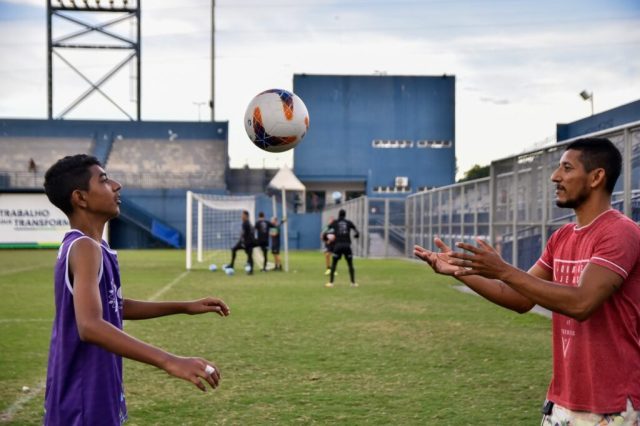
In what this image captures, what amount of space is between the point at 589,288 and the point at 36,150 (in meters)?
55.1

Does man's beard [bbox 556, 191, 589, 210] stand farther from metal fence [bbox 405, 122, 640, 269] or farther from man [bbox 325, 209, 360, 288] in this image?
man [bbox 325, 209, 360, 288]

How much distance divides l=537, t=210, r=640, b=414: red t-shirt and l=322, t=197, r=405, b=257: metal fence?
112 feet

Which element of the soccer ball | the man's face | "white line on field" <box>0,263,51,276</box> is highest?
the soccer ball

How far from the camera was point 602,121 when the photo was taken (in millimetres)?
37031

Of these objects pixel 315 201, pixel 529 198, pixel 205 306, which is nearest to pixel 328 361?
pixel 205 306

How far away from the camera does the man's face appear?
11.5ft

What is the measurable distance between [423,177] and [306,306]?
4487cm

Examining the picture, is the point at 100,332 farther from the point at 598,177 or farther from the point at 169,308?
the point at 598,177

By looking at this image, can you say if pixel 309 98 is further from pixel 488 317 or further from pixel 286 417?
pixel 286 417

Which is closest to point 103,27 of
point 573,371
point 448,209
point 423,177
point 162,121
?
point 162,121

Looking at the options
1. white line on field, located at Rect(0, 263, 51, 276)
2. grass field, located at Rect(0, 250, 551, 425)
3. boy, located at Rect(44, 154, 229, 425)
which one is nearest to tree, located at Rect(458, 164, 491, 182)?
white line on field, located at Rect(0, 263, 51, 276)

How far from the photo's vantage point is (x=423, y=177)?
58.2m

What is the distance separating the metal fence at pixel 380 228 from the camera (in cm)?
3850

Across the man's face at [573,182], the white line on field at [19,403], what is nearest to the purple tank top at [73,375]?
the man's face at [573,182]
